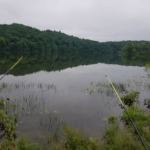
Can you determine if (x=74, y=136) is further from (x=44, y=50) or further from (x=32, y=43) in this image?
(x=44, y=50)

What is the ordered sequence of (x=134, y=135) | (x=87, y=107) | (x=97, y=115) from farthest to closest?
(x=87, y=107) → (x=97, y=115) → (x=134, y=135)

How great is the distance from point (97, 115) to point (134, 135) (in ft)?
8.91

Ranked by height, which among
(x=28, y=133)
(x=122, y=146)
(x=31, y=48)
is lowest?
(x=28, y=133)

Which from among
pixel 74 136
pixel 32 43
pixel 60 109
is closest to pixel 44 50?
pixel 32 43

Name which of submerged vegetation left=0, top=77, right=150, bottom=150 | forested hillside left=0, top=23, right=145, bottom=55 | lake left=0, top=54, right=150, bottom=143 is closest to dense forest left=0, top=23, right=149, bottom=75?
forested hillside left=0, top=23, right=145, bottom=55

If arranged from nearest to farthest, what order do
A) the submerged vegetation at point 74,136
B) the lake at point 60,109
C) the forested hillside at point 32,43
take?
the submerged vegetation at point 74,136
the lake at point 60,109
the forested hillside at point 32,43

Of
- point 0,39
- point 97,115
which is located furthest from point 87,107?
point 0,39

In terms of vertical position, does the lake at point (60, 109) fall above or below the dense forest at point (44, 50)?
below

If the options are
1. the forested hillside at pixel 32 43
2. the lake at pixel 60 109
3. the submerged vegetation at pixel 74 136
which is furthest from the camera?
the forested hillside at pixel 32 43

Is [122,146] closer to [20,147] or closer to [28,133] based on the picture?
[20,147]

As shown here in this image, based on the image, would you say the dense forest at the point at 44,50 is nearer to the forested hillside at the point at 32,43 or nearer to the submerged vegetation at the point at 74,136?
the forested hillside at the point at 32,43

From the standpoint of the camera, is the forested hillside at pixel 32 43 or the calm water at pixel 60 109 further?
the forested hillside at pixel 32 43

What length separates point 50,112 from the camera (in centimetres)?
796

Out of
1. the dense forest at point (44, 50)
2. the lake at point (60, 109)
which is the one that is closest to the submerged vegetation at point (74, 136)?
the lake at point (60, 109)
